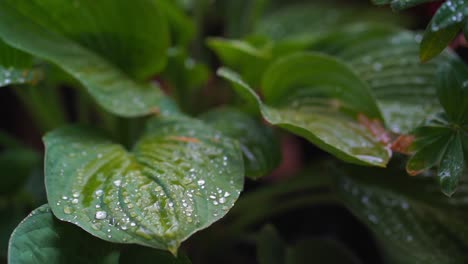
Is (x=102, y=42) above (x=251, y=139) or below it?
above

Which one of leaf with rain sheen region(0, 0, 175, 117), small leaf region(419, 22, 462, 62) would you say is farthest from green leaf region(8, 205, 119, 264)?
small leaf region(419, 22, 462, 62)

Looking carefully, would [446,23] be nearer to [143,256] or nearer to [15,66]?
[143,256]

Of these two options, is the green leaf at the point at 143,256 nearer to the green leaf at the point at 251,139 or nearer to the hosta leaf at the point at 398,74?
the green leaf at the point at 251,139

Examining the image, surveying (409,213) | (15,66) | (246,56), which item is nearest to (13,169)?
(15,66)

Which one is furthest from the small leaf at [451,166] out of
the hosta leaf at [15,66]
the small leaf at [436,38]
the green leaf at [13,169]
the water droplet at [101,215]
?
the green leaf at [13,169]

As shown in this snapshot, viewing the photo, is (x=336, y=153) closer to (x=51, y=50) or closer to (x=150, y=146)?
(x=150, y=146)

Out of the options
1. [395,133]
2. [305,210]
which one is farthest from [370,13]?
[395,133]
